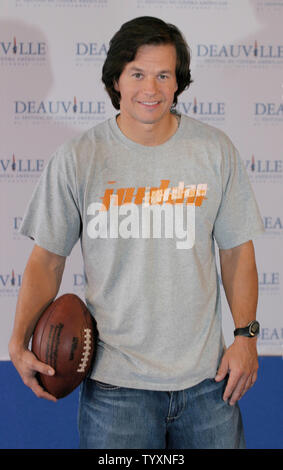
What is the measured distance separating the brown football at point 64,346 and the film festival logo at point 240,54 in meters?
1.46

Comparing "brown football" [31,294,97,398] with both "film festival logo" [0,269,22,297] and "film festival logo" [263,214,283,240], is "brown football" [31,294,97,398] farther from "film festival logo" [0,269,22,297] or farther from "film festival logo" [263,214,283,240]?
"film festival logo" [263,214,283,240]

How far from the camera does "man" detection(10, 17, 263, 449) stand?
142cm

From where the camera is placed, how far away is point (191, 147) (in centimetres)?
150

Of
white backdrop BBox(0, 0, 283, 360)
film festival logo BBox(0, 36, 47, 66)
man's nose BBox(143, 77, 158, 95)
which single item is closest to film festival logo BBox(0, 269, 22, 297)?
white backdrop BBox(0, 0, 283, 360)

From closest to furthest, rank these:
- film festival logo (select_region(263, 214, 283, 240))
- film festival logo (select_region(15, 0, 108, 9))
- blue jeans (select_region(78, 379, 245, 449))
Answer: blue jeans (select_region(78, 379, 245, 449)), film festival logo (select_region(15, 0, 108, 9)), film festival logo (select_region(263, 214, 283, 240))

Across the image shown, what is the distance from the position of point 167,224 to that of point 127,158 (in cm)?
19

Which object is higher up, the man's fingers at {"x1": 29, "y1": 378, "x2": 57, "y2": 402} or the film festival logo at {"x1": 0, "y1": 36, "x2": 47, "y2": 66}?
the film festival logo at {"x1": 0, "y1": 36, "x2": 47, "y2": 66}

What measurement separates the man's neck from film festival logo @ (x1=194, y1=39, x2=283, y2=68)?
108 centimetres

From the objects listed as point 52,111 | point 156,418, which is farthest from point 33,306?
point 52,111

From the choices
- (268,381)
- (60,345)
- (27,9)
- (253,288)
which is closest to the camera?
(60,345)

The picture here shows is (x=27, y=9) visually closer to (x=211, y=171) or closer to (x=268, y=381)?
(x=211, y=171)

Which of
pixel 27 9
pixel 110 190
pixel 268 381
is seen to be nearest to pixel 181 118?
pixel 110 190

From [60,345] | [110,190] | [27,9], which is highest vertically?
[27,9]

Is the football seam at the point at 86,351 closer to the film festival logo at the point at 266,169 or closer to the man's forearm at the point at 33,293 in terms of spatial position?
the man's forearm at the point at 33,293
